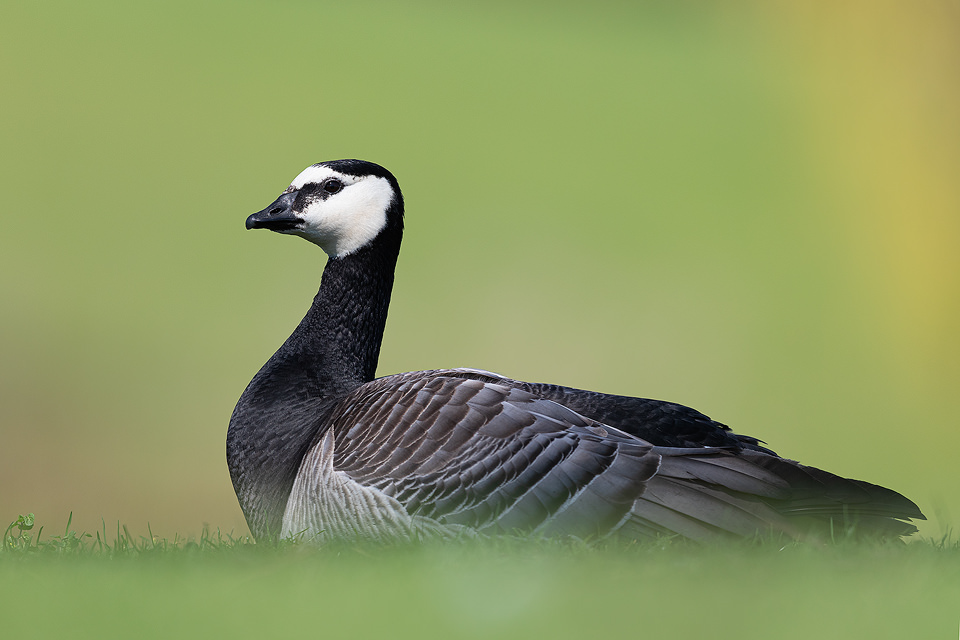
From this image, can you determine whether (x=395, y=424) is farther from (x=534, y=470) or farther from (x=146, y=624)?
(x=146, y=624)

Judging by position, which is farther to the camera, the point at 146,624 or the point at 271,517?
the point at 271,517

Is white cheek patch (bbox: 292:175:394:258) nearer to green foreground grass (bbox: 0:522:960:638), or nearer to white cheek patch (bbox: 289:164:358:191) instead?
white cheek patch (bbox: 289:164:358:191)

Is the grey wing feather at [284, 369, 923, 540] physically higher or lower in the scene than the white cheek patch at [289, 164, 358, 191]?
lower

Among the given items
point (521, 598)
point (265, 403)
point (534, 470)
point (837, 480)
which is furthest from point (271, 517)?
point (837, 480)

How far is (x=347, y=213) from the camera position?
7.07m

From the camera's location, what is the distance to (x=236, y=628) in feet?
11.5

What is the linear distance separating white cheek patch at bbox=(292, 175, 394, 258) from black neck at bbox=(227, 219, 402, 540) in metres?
0.10

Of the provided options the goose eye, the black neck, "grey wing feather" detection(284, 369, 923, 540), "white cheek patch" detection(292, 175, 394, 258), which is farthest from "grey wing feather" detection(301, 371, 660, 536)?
the goose eye

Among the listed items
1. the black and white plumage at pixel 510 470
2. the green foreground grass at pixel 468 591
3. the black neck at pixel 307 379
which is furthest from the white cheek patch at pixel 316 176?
the green foreground grass at pixel 468 591

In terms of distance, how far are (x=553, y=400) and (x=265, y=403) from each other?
2.09 m

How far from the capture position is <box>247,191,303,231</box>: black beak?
684 centimetres

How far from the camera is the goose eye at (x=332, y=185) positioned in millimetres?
7051

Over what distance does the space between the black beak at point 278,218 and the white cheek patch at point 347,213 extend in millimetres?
92

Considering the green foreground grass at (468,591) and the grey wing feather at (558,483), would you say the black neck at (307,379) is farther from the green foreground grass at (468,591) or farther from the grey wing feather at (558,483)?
the green foreground grass at (468,591)
